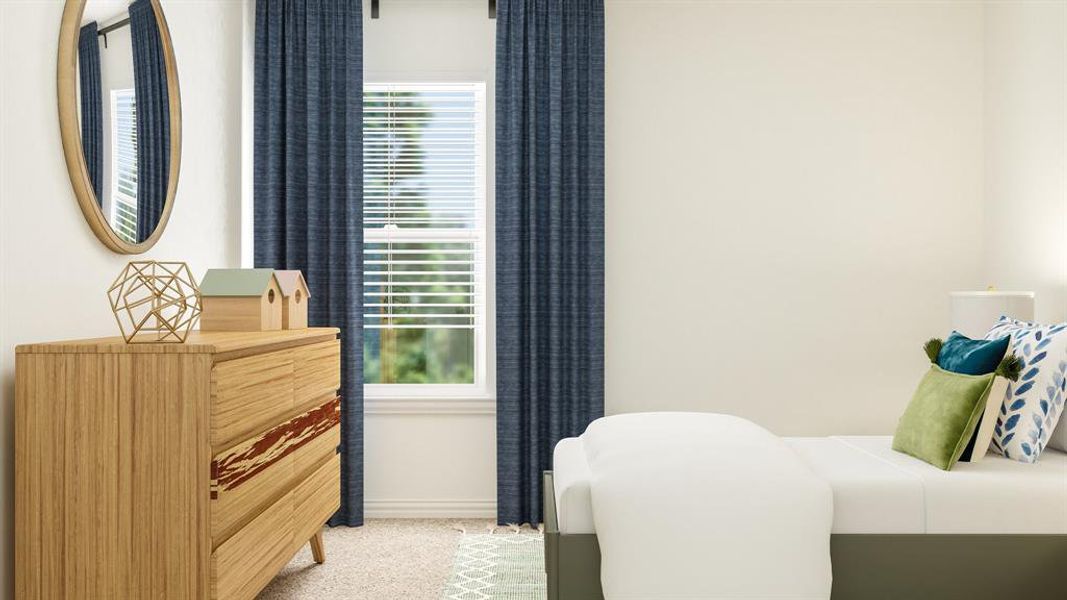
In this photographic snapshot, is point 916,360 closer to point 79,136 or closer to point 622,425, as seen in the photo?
point 622,425

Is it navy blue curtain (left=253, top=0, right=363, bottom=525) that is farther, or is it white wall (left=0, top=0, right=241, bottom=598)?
navy blue curtain (left=253, top=0, right=363, bottom=525)

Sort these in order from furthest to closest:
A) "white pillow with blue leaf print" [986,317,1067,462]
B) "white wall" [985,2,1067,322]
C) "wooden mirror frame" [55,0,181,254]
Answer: "white wall" [985,2,1067,322], "white pillow with blue leaf print" [986,317,1067,462], "wooden mirror frame" [55,0,181,254]

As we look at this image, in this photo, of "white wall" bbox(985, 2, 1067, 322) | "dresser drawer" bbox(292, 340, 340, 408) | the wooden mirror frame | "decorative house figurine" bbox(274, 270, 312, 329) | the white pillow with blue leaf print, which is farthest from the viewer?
"white wall" bbox(985, 2, 1067, 322)

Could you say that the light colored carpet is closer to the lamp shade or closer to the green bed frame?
the green bed frame

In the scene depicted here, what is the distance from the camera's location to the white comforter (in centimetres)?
187

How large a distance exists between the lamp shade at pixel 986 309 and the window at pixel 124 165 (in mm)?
3427

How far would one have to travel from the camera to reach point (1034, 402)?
2.29 metres

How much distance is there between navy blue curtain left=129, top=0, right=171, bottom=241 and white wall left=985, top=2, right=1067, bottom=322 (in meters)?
3.82

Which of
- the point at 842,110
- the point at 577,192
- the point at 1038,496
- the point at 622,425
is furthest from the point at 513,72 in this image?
the point at 1038,496

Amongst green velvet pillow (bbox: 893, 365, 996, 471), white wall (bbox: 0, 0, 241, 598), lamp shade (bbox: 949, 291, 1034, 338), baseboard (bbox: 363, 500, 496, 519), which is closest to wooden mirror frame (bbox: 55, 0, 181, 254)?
white wall (bbox: 0, 0, 241, 598)

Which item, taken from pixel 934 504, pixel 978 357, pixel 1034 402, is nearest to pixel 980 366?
pixel 978 357

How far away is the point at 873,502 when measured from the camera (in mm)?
2037

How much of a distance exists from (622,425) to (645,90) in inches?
80.6

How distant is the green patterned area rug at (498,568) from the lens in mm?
2729
